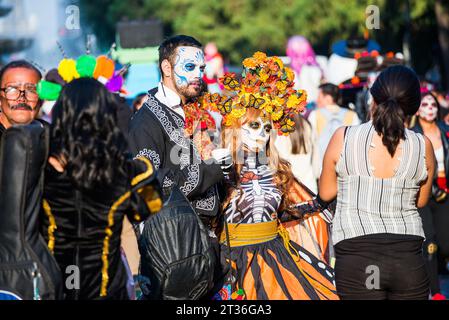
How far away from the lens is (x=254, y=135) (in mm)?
6375

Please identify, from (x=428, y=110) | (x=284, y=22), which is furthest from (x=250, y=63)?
(x=284, y=22)

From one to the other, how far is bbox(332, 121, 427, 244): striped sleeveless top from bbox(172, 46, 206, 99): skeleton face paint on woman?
4.23ft

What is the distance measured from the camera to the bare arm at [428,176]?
5.49 m

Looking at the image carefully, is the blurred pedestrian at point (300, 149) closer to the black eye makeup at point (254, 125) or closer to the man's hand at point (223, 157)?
the black eye makeup at point (254, 125)

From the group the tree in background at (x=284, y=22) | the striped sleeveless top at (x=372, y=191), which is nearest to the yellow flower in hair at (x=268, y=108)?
the striped sleeveless top at (x=372, y=191)

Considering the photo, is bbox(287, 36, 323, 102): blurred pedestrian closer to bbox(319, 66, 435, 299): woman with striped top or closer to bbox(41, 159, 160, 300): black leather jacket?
bbox(319, 66, 435, 299): woman with striped top

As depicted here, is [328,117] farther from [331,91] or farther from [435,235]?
[435,235]

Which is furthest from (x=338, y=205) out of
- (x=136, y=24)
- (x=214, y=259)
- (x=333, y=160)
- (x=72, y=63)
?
(x=136, y=24)

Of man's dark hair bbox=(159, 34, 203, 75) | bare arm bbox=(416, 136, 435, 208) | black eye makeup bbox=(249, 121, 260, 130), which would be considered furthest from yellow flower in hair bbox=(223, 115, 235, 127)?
bare arm bbox=(416, 136, 435, 208)

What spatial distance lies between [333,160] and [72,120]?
170cm

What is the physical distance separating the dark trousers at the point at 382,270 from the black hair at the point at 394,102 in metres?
0.48

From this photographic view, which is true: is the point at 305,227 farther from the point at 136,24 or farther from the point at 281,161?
the point at 136,24

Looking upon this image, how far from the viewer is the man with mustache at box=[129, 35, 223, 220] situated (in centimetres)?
569

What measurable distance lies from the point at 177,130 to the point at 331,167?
1.04 meters
